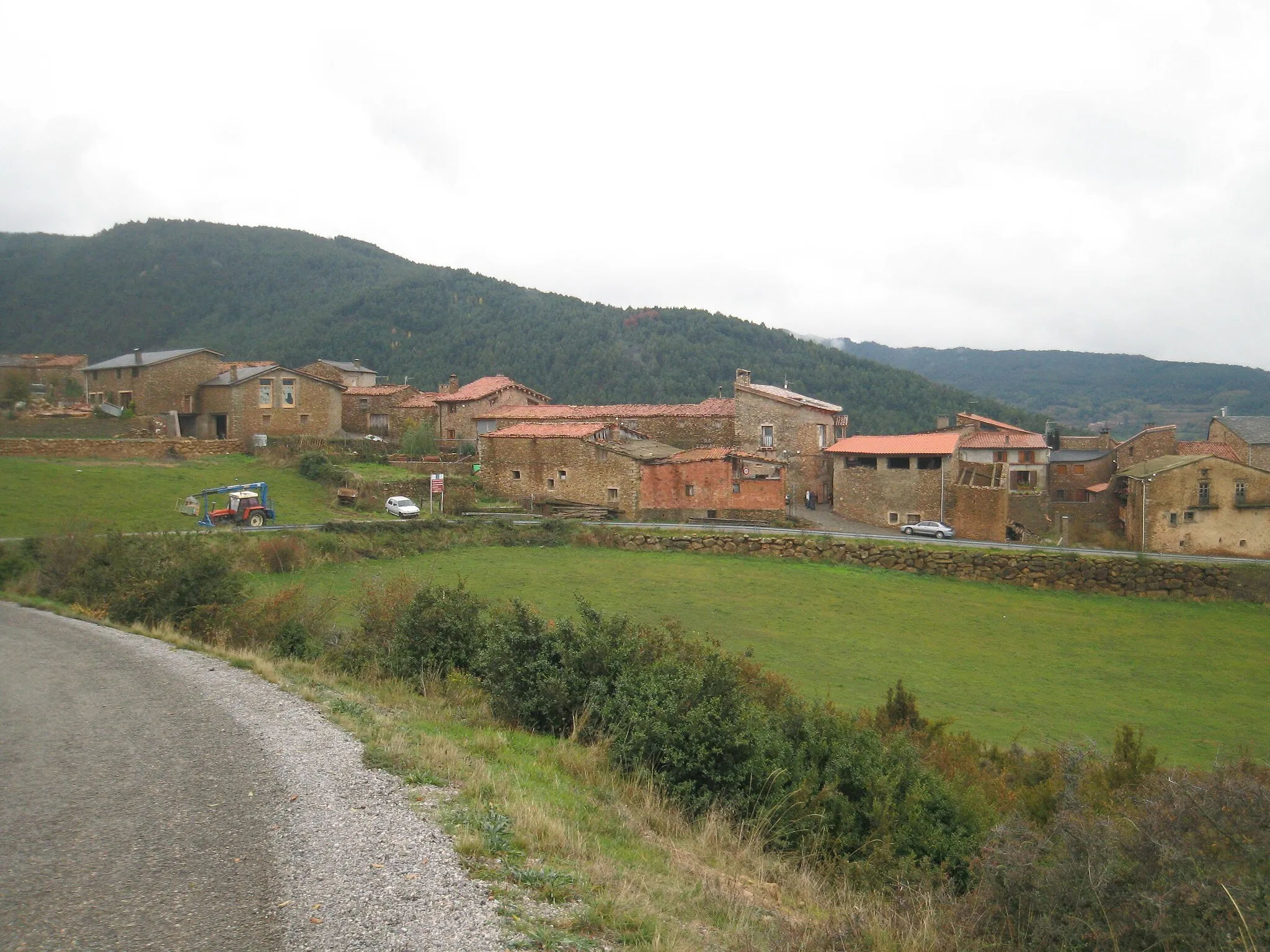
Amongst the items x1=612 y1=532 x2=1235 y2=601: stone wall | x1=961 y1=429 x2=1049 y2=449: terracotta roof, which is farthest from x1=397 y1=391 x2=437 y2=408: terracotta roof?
x1=961 y1=429 x2=1049 y2=449: terracotta roof

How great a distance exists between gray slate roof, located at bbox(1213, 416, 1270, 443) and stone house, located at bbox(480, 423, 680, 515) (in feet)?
115

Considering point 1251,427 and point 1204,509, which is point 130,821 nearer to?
point 1204,509

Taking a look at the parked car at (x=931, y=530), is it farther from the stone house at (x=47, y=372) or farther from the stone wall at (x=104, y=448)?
the stone house at (x=47, y=372)

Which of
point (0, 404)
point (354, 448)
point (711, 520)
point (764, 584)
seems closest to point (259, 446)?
point (354, 448)

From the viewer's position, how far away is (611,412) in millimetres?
49750

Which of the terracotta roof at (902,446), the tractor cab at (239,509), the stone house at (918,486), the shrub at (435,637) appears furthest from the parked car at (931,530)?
the shrub at (435,637)

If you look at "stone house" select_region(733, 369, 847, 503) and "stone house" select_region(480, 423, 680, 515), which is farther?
"stone house" select_region(733, 369, 847, 503)

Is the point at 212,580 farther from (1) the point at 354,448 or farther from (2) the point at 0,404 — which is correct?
(2) the point at 0,404

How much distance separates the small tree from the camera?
47.6 m

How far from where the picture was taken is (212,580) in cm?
1658

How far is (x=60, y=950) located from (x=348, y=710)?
206 inches

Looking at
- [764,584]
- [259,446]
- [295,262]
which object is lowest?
[764,584]

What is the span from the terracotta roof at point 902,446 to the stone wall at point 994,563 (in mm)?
8309

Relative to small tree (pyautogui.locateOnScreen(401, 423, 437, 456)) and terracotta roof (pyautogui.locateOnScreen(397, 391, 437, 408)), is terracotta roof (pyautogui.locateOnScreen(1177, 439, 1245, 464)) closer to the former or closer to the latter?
small tree (pyautogui.locateOnScreen(401, 423, 437, 456))
